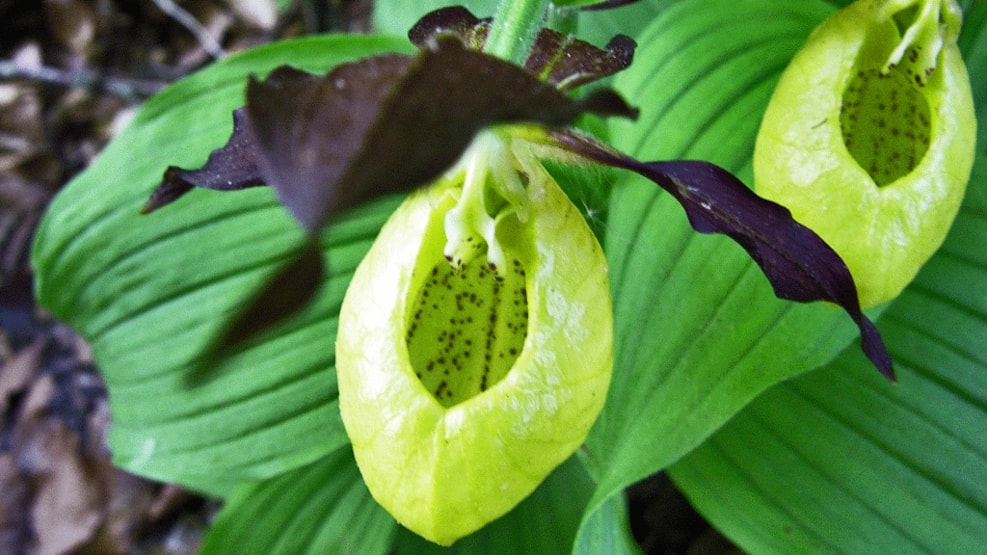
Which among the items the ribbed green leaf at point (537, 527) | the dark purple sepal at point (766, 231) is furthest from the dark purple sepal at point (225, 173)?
the ribbed green leaf at point (537, 527)

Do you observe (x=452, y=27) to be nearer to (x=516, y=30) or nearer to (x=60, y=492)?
(x=516, y=30)

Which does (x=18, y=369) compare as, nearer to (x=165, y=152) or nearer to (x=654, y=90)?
(x=165, y=152)

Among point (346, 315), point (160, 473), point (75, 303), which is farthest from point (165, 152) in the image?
point (346, 315)

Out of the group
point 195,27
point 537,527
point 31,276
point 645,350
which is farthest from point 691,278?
point 195,27

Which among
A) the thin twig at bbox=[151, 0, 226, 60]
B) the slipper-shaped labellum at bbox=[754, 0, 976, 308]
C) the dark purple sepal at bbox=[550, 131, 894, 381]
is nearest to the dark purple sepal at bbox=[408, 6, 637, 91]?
the dark purple sepal at bbox=[550, 131, 894, 381]

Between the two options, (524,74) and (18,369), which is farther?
(18,369)

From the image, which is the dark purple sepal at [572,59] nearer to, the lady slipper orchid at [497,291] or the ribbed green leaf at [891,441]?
the lady slipper orchid at [497,291]

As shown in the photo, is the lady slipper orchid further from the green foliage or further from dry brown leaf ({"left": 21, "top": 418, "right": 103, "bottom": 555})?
dry brown leaf ({"left": 21, "top": 418, "right": 103, "bottom": 555})
